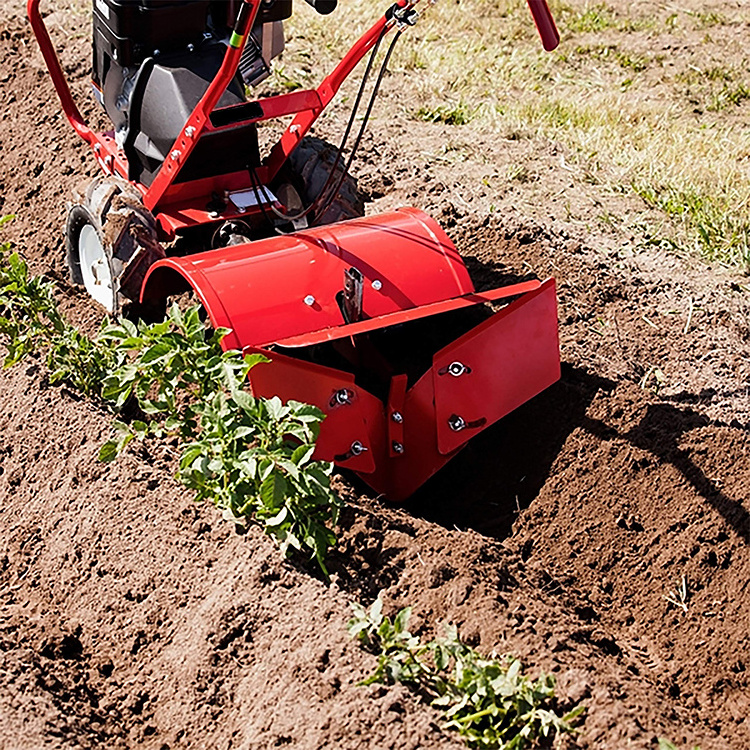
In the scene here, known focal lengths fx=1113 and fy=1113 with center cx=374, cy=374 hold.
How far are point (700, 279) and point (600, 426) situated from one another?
53.8 inches

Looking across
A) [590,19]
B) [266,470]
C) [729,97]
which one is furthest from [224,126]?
[590,19]

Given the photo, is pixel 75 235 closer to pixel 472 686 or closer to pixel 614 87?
pixel 472 686

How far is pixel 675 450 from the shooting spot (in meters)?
3.87

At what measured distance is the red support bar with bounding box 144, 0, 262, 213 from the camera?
3.90 metres

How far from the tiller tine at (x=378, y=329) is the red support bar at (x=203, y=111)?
49 cm

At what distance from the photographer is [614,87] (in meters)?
7.38

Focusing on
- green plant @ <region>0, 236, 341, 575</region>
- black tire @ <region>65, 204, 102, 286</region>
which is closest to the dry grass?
black tire @ <region>65, 204, 102, 286</region>

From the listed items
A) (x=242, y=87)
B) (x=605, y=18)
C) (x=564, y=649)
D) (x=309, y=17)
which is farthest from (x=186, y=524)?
(x=605, y=18)

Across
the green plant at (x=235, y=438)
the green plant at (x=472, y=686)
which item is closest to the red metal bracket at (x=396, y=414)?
the green plant at (x=235, y=438)

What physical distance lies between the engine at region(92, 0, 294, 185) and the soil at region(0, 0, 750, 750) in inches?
32.1

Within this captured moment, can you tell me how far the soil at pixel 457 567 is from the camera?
2840 millimetres

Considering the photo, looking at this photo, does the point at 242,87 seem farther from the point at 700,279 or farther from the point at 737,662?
the point at 737,662

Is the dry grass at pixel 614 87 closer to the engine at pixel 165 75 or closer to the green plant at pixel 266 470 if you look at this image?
the engine at pixel 165 75

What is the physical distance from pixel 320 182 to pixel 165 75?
0.79 metres
